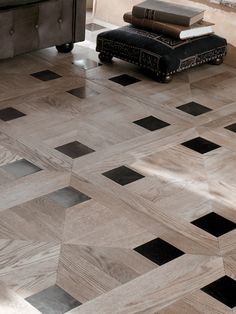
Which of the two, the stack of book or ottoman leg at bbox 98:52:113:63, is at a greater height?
the stack of book

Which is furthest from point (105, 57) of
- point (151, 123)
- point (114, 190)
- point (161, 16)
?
point (114, 190)

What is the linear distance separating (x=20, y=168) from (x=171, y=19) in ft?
3.80

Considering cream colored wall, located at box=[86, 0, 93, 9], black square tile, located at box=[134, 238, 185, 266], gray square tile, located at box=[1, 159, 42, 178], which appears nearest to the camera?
black square tile, located at box=[134, 238, 185, 266]

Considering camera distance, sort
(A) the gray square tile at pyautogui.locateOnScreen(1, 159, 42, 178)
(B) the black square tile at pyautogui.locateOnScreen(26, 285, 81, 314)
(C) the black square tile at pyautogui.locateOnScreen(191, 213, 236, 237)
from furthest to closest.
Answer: (A) the gray square tile at pyautogui.locateOnScreen(1, 159, 42, 178)
(C) the black square tile at pyautogui.locateOnScreen(191, 213, 236, 237)
(B) the black square tile at pyautogui.locateOnScreen(26, 285, 81, 314)

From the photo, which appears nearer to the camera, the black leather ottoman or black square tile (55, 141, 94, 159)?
black square tile (55, 141, 94, 159)

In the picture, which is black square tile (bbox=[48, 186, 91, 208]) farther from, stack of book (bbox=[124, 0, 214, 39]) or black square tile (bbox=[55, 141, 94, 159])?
stack of book (bbox=[124, 0, 214, 39])

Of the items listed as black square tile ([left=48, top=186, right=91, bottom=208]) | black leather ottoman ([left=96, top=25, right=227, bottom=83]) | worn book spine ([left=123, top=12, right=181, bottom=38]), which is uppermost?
worn book spine ([left=123, top=12, right=181, bottom=38])

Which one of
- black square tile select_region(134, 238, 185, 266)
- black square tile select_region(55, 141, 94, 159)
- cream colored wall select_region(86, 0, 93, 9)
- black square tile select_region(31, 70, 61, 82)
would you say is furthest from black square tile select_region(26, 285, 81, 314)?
cream colored wall select_region(86, 0, 93, 9)

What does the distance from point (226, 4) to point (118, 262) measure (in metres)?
1.77

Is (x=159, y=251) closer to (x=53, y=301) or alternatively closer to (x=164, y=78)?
(x=53, y=301)

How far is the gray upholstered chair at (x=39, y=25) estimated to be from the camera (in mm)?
3055

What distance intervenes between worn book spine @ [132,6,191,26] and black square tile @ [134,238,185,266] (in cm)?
138

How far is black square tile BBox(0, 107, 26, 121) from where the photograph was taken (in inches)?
106

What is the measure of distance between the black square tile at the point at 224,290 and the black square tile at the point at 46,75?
1.45 meters
